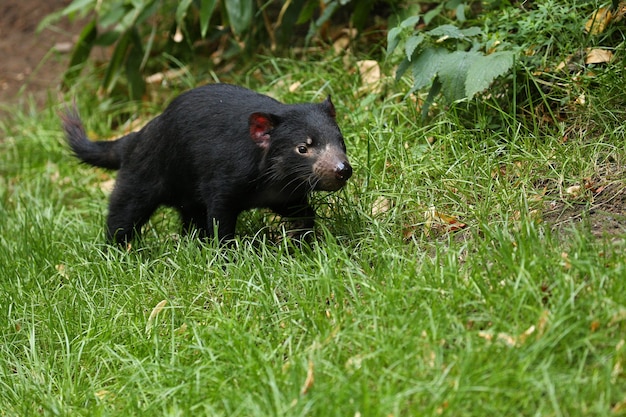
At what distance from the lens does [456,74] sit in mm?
4426

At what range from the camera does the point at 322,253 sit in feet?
12.4

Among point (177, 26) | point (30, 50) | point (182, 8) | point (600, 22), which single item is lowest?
point (30, 50)

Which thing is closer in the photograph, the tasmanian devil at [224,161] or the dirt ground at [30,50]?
the tasmanian devil at [224,161]

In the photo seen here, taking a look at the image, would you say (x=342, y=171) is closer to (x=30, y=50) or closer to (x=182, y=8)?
(x=182, y=8)

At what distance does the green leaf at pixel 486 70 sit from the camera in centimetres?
421

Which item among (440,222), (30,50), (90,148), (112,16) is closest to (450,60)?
(440,222)

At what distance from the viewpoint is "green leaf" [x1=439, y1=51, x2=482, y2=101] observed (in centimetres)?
441

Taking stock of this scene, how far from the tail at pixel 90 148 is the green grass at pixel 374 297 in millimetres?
362

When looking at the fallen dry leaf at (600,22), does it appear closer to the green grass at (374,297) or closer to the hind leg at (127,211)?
the green grass at (374,297)

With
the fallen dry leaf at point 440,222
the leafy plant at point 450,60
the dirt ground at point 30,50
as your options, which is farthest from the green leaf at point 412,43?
the dirt ground at point 30,50

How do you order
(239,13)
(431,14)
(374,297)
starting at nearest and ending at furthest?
(374,297), (431,14), (239,13)

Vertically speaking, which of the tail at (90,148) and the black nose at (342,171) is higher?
the black nose at (342,171)

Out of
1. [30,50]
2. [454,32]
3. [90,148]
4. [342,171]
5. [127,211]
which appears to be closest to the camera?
[342,171]

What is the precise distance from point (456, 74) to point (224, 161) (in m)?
1.20
